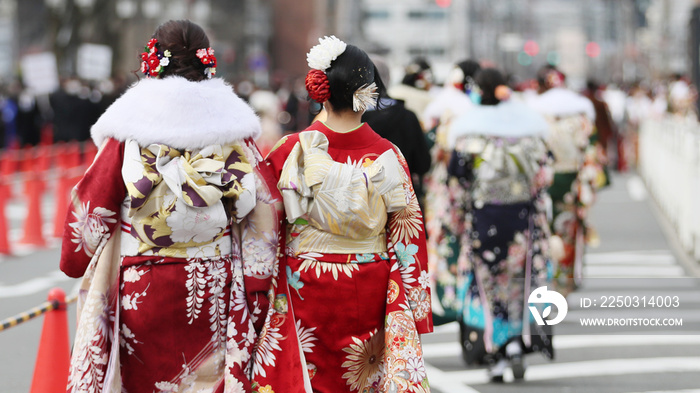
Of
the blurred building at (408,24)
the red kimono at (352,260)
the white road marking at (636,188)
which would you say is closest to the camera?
the red kimono at (352,260)

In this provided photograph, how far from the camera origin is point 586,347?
319 inches

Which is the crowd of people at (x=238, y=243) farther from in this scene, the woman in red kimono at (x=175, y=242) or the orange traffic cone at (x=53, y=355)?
the orange traffic cone at (x=53, y=355)

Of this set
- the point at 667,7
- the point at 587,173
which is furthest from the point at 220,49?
the point at 587,173

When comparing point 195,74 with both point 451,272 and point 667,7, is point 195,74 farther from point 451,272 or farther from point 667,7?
point 667,7

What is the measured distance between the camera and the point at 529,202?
7.03 metres

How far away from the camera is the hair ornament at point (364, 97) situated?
4543 millimetres

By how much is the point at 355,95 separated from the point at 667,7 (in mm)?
33828

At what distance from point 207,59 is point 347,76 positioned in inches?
21.9

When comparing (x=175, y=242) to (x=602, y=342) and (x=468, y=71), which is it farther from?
(x=468, y=71)

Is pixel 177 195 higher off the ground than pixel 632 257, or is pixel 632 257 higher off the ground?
pixel 177 195

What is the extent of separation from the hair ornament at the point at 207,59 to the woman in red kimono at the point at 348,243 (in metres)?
0.38

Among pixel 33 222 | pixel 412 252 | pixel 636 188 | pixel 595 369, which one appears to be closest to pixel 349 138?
pixel 412 252

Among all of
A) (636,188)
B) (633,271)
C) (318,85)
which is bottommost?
(636,188)


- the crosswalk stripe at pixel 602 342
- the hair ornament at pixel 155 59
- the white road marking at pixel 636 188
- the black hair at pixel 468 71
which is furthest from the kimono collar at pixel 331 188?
the white road marking at pixel 636 188
